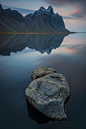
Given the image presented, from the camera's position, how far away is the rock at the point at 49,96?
4.14m

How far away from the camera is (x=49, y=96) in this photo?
4.58m

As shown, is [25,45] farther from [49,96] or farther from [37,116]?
[37,116]

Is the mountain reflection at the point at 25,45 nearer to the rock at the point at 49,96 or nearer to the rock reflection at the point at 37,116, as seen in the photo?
the rock at the point at 49,96

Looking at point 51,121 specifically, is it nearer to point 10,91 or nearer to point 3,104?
point 3,104

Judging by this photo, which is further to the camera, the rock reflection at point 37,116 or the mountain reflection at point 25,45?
the mountain reflection at point 25,45

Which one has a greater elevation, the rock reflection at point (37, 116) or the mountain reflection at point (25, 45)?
the mountain reflection at point (25, 45)

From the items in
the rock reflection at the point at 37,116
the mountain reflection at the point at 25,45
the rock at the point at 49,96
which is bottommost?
the rock reflection at the point at 37,116

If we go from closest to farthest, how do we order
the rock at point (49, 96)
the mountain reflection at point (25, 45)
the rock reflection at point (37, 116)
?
the rock reflection at point (37, 116), the rock at point (49, 96), the mountain reflection at point (25, 45)

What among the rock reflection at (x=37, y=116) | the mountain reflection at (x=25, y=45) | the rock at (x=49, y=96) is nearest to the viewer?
the rock reflection at (x=37, y=116)

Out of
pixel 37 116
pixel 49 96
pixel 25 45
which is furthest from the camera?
pixel 25 45

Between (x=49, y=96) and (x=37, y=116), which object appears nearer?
(x=37, y=116)

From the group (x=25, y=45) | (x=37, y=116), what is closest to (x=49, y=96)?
(x=37, y=116)

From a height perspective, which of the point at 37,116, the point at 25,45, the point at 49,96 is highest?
the point at 25,45

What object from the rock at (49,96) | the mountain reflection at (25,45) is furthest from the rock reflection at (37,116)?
the mountain reflection at (25,45)
